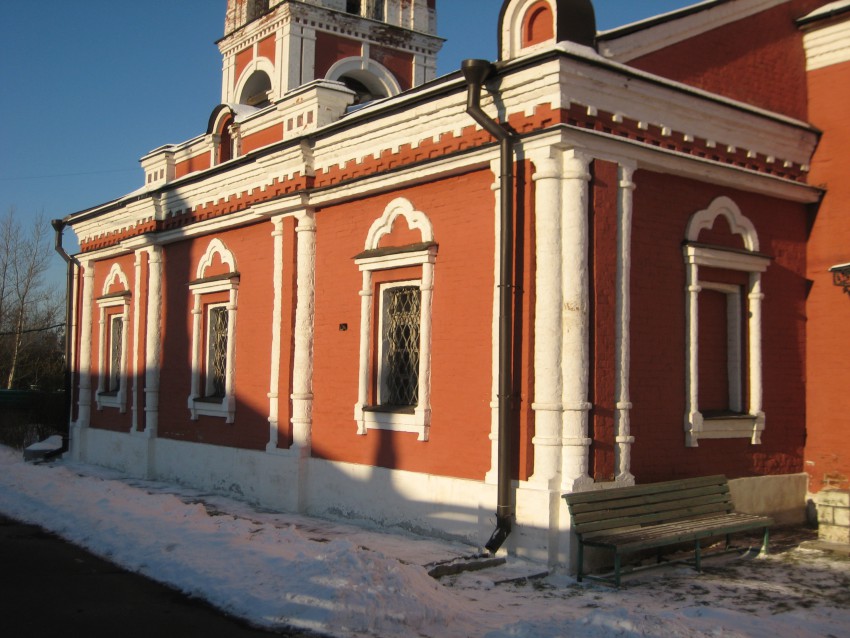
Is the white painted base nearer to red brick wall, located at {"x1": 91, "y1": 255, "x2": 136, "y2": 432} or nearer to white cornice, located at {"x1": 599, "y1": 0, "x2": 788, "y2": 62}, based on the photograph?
red brick wall, located at {"x1": 91, "y1": 255, "x2": 136, "y2": 432}

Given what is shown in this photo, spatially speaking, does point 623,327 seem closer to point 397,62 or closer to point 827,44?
point 827,44

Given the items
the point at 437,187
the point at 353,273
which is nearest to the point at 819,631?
the point at 437,187

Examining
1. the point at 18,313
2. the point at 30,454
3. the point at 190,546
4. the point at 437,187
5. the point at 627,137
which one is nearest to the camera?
the point at 190,546

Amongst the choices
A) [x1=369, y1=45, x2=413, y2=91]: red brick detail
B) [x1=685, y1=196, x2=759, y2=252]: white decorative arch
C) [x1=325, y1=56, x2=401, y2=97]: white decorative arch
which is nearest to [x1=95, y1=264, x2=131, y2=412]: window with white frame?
[x1=325, y1=56, x2=401, y2=97]: white decorative arch

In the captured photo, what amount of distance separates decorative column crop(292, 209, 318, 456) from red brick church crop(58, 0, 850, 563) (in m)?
0.03

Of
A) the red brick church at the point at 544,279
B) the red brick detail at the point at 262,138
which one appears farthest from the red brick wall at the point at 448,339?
the red brick detail at the point at 262,138

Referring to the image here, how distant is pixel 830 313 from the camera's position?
10.2 m

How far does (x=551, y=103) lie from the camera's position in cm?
835

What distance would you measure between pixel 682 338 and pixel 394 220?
3.26 m

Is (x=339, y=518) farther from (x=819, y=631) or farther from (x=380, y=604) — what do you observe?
(x=819, y=631)

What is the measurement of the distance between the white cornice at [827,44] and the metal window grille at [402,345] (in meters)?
5.39

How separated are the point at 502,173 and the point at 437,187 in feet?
4.01

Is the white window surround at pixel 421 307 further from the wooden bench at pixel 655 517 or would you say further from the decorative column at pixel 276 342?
the wooden bench at pixel 655 517

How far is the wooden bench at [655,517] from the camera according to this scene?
7.67 meters
